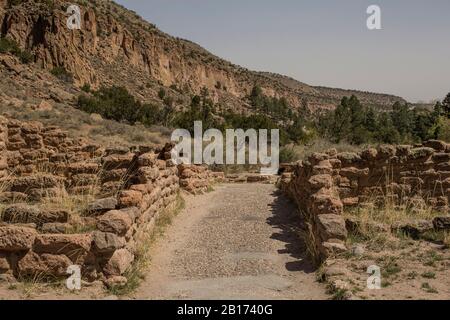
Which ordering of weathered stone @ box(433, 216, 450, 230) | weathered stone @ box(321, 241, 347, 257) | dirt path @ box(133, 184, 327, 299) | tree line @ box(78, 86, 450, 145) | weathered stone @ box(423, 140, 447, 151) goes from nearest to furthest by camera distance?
dirt path @ box(133, 184, 327, 299), weathered stone @ box(321, 241, 347, 257), weathered stone @ box(433, 216, 450, 230), weathered stone @ box(423, 140, 447, 151), tree line @ box(78, 86, 450, 145)

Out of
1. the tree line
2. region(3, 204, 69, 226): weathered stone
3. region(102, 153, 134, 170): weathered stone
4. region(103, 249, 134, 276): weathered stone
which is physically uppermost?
the tree line

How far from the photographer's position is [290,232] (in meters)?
8.31

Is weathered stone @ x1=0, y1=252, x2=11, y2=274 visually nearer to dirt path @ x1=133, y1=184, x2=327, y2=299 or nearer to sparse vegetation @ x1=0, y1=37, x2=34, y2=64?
dirt path @ x1=133, y1=184, x2=327, y2=299

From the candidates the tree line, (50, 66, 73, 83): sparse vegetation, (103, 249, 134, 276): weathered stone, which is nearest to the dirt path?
(103, 249, 134, 276): weathered stone

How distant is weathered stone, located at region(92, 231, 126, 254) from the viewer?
534 cm

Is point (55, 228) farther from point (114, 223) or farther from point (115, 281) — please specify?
point (115, 281)

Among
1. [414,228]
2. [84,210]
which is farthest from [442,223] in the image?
[84,210]

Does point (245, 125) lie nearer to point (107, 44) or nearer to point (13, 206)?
point (107, 44)

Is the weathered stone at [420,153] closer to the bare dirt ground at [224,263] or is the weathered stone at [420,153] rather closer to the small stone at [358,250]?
the bare dirt ground at [224,263]

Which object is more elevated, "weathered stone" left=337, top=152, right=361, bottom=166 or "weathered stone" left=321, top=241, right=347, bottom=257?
"weathered stone" left=337, top=152, right=361, bottom=166

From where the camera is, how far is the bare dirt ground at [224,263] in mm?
5230

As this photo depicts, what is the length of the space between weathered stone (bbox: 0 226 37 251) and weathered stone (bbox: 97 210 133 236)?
819mm

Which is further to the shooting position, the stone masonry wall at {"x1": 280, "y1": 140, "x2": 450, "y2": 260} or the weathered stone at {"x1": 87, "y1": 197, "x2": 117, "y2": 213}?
the stone masonry wall at {"x1": 280, "y1": 140, "x2": 450, "y2": 260}

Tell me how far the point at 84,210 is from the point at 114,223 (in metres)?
1.27
